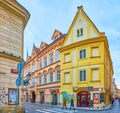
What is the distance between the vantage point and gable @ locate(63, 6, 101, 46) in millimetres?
33750

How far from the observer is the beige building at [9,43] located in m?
13.5

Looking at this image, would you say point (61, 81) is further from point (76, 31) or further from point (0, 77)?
point (0, 77)

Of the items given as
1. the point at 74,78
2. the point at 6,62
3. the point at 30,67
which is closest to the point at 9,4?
the point at 6,62

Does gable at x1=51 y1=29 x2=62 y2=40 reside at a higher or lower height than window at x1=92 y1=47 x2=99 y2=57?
higher

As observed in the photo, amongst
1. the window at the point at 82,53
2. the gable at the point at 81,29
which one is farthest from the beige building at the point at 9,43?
the gable at the point at 81,29

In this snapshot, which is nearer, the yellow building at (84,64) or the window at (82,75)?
the yellow building at (84,64)

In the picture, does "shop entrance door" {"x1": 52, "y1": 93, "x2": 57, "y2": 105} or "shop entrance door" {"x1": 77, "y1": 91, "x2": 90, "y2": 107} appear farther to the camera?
"shop entrance door" {"x1": 52, "y1": 93, "x2": 57, "y2": 105}

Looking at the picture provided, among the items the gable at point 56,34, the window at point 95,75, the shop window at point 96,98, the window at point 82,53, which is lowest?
the shop window at point 96,98

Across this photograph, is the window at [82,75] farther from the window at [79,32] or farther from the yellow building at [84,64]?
the window at [79,32]

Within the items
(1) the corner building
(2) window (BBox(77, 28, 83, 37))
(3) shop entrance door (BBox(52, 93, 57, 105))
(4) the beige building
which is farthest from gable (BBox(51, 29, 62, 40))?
(4) the beige building

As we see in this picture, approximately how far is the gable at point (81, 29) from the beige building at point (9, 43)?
19.2 meters

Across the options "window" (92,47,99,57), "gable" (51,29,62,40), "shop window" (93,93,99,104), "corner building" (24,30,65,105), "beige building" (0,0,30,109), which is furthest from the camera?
"gable" (51,29,62,40)

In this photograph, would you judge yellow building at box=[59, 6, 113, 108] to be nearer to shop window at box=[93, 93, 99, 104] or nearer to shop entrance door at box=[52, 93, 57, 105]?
shop window at box=[93, 93, 99, 104]

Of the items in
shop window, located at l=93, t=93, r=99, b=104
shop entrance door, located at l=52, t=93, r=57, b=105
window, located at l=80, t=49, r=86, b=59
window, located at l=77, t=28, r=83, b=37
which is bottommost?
shop entrance door, located at l=52, t=93, r=57, b=105
